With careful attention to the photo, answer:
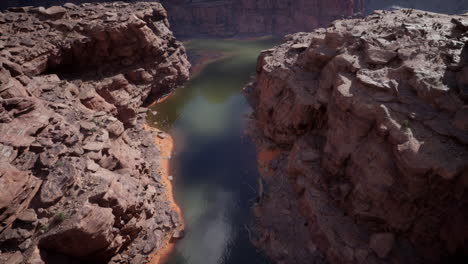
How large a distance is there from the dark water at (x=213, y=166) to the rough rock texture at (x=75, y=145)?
1.58 m

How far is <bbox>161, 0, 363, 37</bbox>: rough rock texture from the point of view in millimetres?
52562

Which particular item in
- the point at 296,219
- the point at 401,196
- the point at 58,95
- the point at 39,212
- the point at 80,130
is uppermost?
the point at 58,95

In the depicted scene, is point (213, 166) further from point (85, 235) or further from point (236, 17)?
point (236, 17)

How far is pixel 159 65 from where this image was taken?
94.2ft

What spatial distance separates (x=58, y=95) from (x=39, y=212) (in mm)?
9076

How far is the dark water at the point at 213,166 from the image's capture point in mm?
13852

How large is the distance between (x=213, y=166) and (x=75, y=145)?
9.30 meters

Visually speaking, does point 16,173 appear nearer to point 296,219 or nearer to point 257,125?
point 296,219

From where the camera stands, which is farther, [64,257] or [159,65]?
[159,65]

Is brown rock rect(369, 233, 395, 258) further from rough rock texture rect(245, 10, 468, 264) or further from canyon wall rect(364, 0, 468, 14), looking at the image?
canyon wall rect(364, 0, 468, 14)

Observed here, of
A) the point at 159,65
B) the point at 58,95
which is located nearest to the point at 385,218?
the point at 58,95

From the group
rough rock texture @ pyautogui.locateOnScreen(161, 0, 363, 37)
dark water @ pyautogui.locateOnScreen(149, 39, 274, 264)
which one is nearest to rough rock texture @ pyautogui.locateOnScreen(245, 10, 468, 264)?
dark water @ pyautogui.locateOnScreen(149, 39, 274, 264)

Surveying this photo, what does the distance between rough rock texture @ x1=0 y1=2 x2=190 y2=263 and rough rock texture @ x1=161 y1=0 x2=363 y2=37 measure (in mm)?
30384

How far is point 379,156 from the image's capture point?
11.7 m
